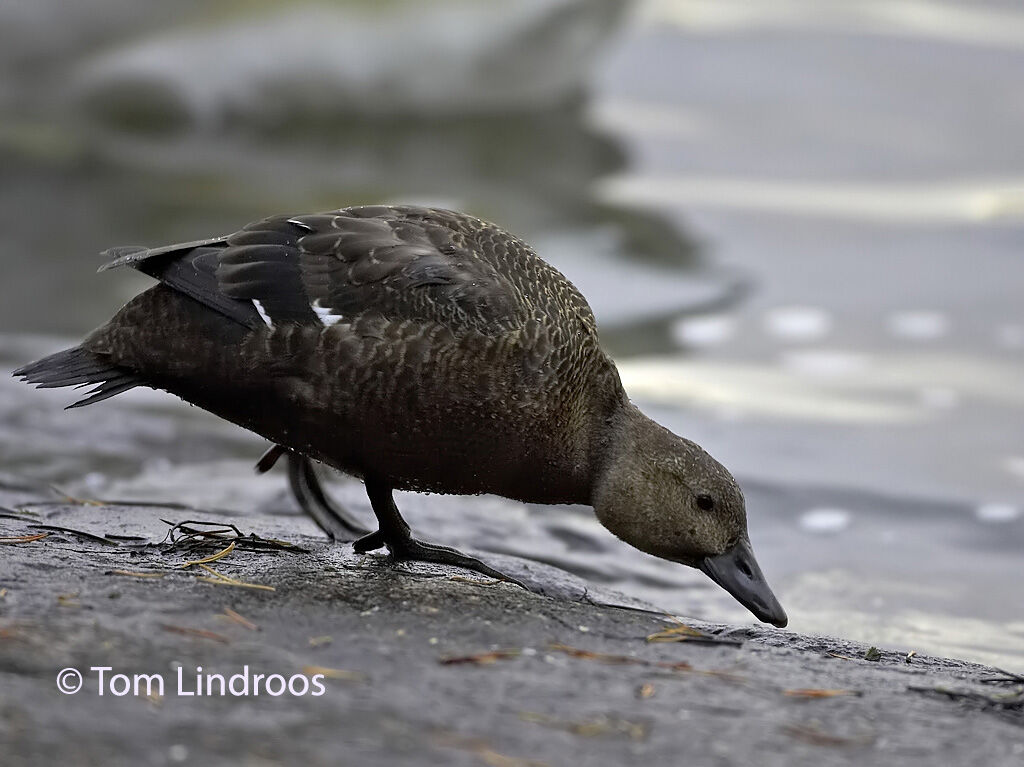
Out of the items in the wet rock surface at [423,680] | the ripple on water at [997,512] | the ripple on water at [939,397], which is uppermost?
the ripple on water at [939,397]

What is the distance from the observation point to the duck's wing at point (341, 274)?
407cm

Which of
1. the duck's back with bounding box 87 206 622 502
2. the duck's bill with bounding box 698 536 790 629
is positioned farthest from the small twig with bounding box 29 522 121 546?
the duck's bill with bounding box 698 536 790 629

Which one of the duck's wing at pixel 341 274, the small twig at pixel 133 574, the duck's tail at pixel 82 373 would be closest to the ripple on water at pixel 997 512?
the duck's wing at pixel 341 274

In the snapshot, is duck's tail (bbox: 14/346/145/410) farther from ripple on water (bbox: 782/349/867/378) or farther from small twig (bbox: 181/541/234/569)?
ripple on water (bbox: 782/349/867/378)

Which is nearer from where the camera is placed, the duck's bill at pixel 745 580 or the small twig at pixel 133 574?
the small twig at pixel 133 574

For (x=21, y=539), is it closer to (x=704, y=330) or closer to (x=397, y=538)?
(x=397, y=538)

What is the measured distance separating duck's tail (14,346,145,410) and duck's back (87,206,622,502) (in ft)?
0.15

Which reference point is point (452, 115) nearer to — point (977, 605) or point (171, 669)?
point (977, 605)

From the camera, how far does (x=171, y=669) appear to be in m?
2.84

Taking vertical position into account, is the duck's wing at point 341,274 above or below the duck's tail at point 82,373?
above

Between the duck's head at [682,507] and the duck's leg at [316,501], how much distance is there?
1.09 meters

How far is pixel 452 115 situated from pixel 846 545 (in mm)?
7879

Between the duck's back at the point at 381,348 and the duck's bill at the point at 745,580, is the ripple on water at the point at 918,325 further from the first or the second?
the duck's back at the point at 381,348

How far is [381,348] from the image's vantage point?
3.99 meters
